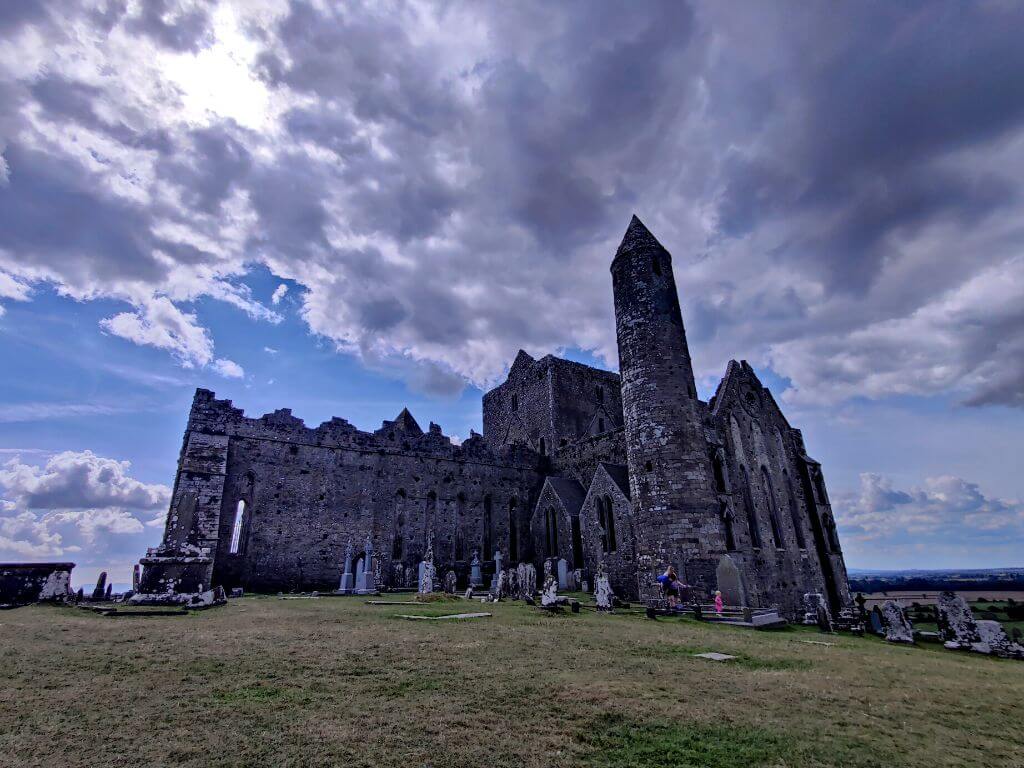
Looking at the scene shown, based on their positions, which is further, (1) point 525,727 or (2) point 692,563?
(2) point 692,563

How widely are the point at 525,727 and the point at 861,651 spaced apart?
408 inches

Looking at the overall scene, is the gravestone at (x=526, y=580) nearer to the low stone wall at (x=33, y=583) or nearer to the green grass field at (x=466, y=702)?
the green grass field at (x=466, y=702)

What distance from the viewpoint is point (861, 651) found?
37.9 feet

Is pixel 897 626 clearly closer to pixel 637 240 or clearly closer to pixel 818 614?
pixel 818 614

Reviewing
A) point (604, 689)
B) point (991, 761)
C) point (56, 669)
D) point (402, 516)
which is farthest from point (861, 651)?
point (402, 516)

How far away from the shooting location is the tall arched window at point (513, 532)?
33250mm

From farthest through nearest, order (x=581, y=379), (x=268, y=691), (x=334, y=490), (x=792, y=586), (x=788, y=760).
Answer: (x=581, y=379), (x=334, y=490), (x=792, y=586), (x=268, y=691), (x=788, y=760)

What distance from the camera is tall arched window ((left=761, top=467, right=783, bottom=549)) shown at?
85.3 ft

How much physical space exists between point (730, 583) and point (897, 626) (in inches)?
180

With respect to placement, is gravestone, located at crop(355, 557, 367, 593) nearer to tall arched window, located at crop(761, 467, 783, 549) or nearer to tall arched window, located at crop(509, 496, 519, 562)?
tall arched window, located at crop(509, 496, 519, 562)

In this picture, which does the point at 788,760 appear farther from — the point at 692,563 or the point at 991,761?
the point at 692,563

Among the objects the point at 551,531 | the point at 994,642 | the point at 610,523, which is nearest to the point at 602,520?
the point at 610,523

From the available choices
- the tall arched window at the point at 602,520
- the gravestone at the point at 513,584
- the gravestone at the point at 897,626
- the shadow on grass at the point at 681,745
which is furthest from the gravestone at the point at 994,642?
the tall arched window at the point at 602,520

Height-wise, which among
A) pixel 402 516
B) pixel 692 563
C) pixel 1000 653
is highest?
pixel 402 516
